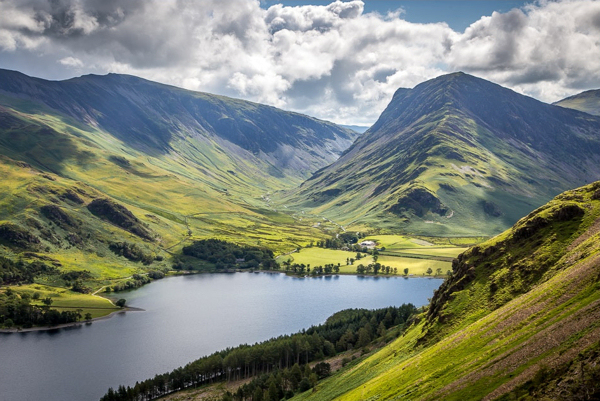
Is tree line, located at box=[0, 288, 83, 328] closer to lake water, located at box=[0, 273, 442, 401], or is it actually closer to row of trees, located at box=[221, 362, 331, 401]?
lake water, located at box=[0, 273, 442, 401]

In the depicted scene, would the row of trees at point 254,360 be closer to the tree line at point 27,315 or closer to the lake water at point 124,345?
the lake water at point 124,345

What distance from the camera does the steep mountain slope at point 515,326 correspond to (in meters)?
39.7

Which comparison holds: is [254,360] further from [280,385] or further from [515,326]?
[515,326]

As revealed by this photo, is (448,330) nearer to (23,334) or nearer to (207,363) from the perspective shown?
(207,363)

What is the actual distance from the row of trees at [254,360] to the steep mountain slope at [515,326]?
93.3 feet

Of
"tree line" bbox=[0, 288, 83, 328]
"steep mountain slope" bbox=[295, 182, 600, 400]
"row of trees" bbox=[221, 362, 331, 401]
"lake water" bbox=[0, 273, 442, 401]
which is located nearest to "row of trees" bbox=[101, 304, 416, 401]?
"row of trees" bbox=[221, 362, 331, 401]

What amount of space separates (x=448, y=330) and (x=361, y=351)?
179ft

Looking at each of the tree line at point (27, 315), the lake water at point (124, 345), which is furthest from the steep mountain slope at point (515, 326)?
the tree line at point (27, 315)

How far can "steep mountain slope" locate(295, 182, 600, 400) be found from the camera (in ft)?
130

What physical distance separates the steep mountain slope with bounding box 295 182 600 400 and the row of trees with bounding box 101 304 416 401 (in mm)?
28440

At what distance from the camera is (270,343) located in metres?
135

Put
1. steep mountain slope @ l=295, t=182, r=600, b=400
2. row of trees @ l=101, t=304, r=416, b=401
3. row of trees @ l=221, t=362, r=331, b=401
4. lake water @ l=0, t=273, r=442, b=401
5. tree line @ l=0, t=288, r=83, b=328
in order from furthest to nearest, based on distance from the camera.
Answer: tree line @ l=0, t=288, r=83, b=328 < lake water @ l=0, t=273, r=442, b=401 < row of trees @ l=101, t=304, r=416, b=401 < row of trees @ l=221, t=362, r=331, b=401 < steep mountain slope @ l=295, t=182, r=600, b=400

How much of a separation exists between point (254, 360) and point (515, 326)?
89.3 m

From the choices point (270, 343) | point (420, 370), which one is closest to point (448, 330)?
point (420, 370)
